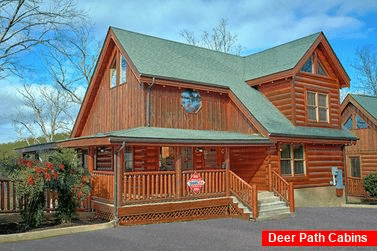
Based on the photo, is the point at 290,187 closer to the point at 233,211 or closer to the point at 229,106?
the point at 233,211

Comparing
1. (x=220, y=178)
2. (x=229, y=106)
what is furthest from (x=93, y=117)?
(x=220, y=178)

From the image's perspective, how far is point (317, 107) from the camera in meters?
22.5

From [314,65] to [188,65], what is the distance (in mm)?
7507

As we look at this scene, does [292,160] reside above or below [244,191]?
above

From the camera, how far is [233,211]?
1677 cm

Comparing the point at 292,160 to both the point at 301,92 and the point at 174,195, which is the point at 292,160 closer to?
the point at 301,92

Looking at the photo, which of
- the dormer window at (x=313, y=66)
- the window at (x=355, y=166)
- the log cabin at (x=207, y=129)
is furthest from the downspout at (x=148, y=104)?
the window at (x=355, y=166)

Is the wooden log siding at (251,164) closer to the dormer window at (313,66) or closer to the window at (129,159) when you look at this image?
the window at (129,159)

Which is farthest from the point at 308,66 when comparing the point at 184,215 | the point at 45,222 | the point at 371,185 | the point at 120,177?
the point at 45,222

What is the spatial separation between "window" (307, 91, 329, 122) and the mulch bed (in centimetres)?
1318

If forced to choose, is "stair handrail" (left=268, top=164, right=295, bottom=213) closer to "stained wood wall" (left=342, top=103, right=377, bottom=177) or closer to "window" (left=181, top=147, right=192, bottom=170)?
"window" (left=181, top=147, right=192, bottom=170)

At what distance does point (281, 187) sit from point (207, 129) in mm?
4790

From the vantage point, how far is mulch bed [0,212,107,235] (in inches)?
498

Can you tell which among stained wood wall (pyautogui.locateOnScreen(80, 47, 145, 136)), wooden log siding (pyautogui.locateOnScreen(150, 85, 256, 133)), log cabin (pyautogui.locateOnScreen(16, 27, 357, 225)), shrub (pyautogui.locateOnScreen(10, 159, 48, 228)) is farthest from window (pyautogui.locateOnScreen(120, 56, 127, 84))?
shrub (pyautogui.locateOnScreen(10, 159, 48, 228))
